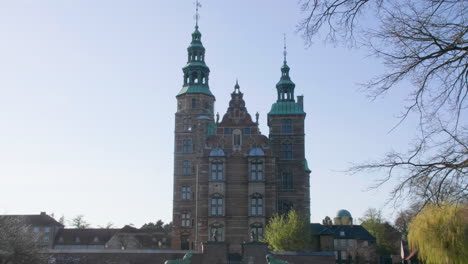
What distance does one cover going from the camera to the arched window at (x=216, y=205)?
4347 cm

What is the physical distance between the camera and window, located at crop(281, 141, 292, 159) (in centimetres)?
4666

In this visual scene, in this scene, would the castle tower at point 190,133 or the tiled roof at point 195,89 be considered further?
the tiled roof at point 195,89

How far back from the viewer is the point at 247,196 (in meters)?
43.6

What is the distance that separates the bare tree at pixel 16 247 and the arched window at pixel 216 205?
16.8 meters

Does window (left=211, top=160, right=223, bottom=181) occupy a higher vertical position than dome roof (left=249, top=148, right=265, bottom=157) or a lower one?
lower

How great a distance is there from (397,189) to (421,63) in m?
1.97

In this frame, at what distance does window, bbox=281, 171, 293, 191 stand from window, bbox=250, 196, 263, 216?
3.76 metres

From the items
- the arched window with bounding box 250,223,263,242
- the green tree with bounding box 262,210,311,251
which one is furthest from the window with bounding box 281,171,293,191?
the arched window with bounding box 250,223,263,242

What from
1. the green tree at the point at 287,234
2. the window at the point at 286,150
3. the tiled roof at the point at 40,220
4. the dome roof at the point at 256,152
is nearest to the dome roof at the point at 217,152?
the dome roof at the point at 256,152

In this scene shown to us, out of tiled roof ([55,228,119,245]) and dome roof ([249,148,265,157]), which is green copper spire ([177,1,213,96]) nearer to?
dome roof ([249,148,265,157])

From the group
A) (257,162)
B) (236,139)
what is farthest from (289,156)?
(236,139)

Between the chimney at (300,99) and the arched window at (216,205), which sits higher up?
the chimney at (300,99)

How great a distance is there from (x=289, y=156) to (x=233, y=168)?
5.55 meters

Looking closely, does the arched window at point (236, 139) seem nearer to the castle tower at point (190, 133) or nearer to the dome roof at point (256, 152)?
the dome roof at point (256, 152)
